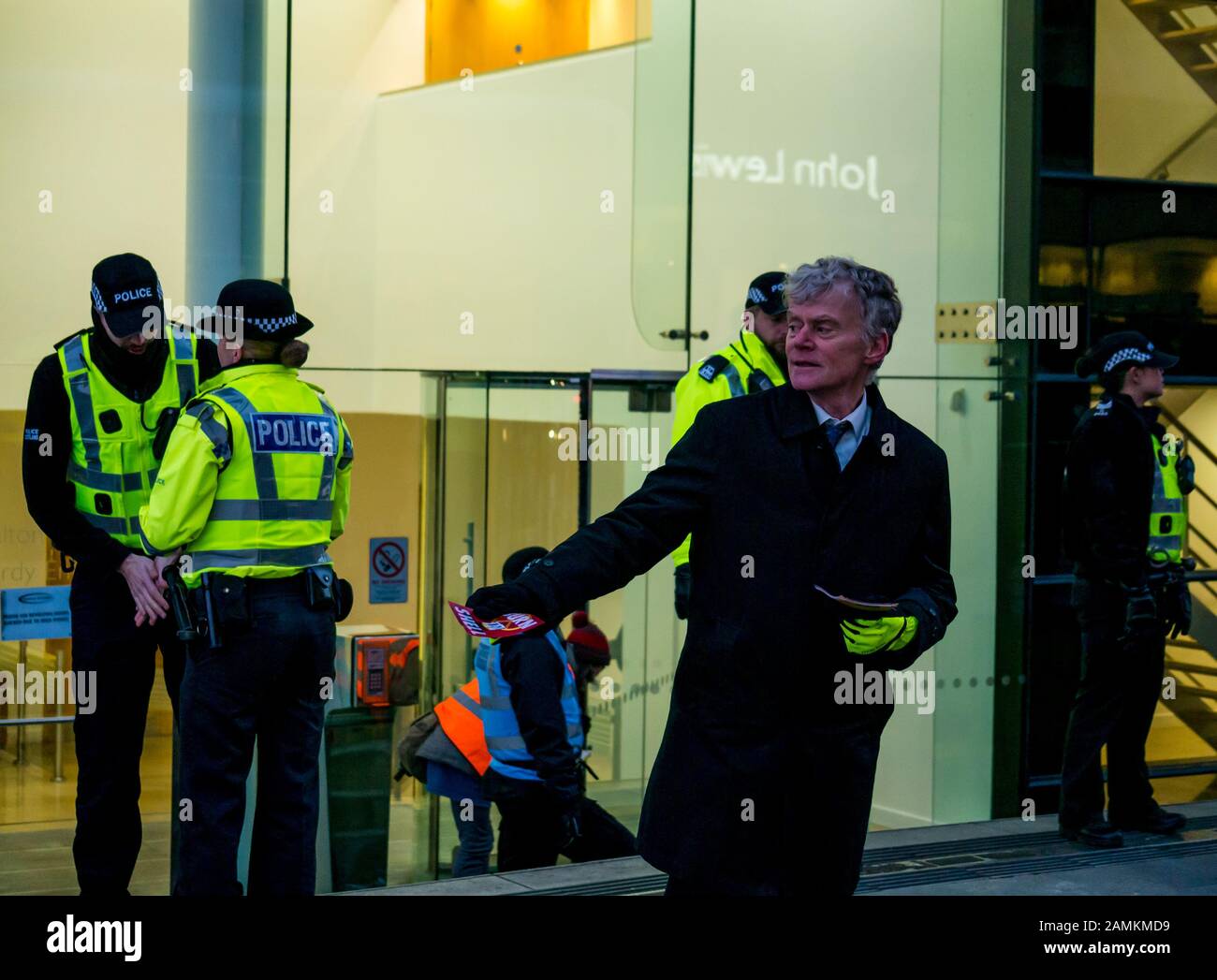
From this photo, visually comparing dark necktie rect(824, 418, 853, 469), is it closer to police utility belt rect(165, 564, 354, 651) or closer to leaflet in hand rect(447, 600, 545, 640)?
leaflet in hand rect(447, 600, 545, 640)

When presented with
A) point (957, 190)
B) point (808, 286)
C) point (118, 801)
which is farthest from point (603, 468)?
point (808, 286)

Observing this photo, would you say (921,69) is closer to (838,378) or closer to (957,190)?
(957,190)

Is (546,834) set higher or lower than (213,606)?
lower

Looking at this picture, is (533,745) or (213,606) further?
(533,745)

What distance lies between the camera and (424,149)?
22.0 ft

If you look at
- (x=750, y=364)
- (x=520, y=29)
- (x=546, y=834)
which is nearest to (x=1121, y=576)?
(x=750, y=364)

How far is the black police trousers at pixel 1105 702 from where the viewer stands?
6.84m

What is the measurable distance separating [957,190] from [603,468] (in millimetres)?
2078

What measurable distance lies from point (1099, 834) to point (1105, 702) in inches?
21.6

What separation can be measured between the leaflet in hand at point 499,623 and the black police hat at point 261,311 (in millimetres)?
1935

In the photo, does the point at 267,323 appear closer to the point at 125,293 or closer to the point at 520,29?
the point at 125,293

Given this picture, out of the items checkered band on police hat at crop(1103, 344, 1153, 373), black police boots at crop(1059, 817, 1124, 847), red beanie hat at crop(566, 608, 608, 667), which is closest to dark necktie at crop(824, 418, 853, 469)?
red beanie hat at crop(566, 608, 608, 667)

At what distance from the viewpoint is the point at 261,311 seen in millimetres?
4781

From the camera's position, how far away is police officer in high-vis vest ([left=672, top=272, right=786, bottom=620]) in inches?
223
